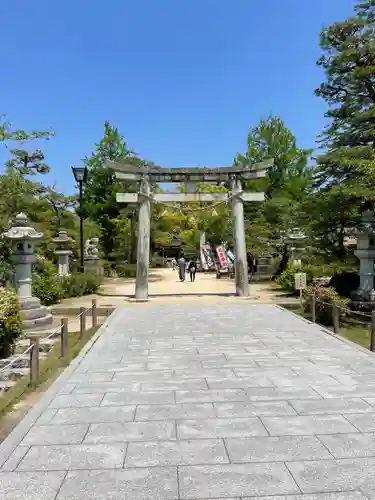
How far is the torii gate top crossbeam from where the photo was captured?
16.6 meters

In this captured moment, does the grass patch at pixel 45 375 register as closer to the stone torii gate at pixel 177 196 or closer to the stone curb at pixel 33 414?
the stone curb at pixel 33 414

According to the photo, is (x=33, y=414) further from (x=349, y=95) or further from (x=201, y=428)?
(x=349, y=95)

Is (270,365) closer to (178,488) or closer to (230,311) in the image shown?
(178,488)

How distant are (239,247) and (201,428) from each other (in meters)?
13.2

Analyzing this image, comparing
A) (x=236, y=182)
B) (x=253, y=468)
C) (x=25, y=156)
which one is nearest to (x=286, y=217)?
(x=236, y=182)

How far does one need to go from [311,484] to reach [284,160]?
3237cm

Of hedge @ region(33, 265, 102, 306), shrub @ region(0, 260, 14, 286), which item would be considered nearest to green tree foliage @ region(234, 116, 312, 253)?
hedge @ region(33, 265, 102, 306)

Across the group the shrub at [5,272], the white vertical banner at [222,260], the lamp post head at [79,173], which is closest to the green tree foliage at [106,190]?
the white vertical banner at [222,260]

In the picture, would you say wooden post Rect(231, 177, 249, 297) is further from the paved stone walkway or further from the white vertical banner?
the white vertical banner

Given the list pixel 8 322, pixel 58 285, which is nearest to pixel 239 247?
pixel 58 285

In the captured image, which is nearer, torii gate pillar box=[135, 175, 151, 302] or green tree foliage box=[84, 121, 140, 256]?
torii gate pillar box=[135, 175, 151, 302]

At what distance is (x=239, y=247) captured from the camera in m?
17.1

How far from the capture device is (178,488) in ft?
10.1

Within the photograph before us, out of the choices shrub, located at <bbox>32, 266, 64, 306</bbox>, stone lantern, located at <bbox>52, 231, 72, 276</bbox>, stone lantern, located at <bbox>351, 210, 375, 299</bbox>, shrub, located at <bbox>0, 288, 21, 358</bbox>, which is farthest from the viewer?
stone lantern, located at <bbox>52, 231, 72, 276</bbox>
